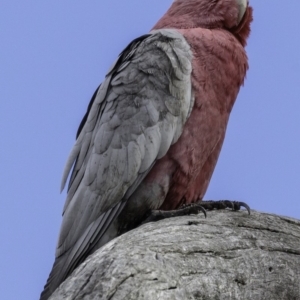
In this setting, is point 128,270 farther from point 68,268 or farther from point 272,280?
point 68,268

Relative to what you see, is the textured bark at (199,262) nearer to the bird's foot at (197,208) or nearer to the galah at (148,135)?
the bird's foot at (197,208)

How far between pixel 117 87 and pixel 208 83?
699 millimetres

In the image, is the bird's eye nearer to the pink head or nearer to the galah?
the pink head

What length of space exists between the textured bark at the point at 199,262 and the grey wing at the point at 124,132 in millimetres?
823

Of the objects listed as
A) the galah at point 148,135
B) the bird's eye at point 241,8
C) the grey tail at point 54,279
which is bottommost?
the grey tail at point 54,279

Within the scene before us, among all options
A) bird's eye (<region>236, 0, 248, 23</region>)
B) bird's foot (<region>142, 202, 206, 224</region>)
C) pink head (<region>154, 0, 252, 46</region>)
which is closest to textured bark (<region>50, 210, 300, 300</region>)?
bird's foot (<region>142, 202, 206, 224</region>)

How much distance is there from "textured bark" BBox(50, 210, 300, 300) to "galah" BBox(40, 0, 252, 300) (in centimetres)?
76

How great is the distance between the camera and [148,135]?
5238 millimetres

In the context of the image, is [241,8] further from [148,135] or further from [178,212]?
[178,212]

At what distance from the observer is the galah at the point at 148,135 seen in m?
5.07

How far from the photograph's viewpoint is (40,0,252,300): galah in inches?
199

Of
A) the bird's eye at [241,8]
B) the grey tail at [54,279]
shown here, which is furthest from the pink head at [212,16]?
the grey tail at [54,279]

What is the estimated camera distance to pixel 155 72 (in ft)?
17.8

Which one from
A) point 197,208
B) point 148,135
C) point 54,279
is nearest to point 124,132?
point 148,135
